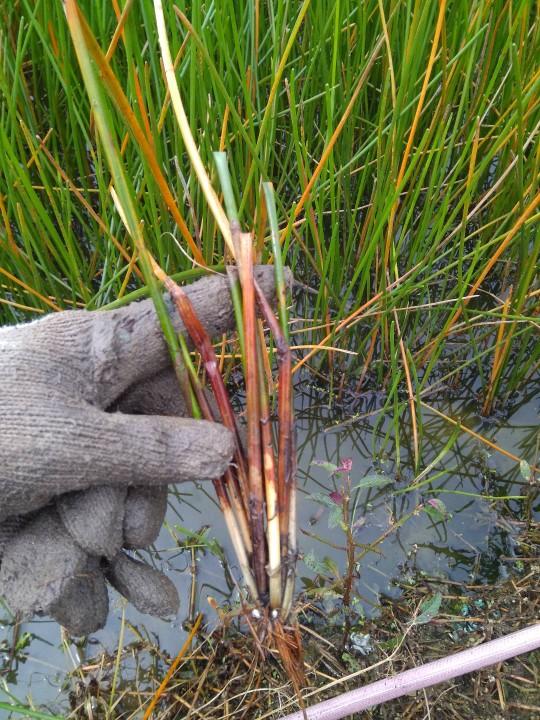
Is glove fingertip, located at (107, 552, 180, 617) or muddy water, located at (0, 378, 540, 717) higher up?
glove fingertip, located at (107, 552, 180, 617)

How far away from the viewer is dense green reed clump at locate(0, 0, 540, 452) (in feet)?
3.04

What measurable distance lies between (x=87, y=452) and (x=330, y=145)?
2.02 ft

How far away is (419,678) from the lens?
0.87 m

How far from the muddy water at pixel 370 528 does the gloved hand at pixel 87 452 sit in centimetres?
32

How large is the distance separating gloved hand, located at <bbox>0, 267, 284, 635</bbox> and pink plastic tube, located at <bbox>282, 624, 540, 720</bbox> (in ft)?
1.03

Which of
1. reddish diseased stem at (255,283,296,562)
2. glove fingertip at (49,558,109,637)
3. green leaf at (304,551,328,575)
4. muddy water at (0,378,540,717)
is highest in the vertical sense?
reddish diseased stem at (255,283,296,562)

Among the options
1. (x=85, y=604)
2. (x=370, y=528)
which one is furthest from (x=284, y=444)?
(x=370, y=528)

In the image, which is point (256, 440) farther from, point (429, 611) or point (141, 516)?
point (429, 611)

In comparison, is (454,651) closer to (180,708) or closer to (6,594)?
(180,708)

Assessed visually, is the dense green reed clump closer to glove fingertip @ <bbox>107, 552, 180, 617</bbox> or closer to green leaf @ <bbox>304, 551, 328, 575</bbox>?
green leaf @ <bbox>304, 551, 328, 575</bbox>

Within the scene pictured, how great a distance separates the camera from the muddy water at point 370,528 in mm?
1059

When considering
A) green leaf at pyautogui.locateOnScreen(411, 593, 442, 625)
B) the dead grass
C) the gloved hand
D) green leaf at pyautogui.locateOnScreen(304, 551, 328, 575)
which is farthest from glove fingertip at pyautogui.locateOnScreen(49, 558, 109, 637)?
green leaf at pyautogui.locateOnScreen(411, 593, 442, 625)

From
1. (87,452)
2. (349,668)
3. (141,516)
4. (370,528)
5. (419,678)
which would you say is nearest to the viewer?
(87,452)

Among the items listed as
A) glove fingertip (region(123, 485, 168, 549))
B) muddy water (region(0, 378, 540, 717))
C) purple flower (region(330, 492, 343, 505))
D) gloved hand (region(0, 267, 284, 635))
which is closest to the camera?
gloved hand (region(0, 267, 284, 635))
